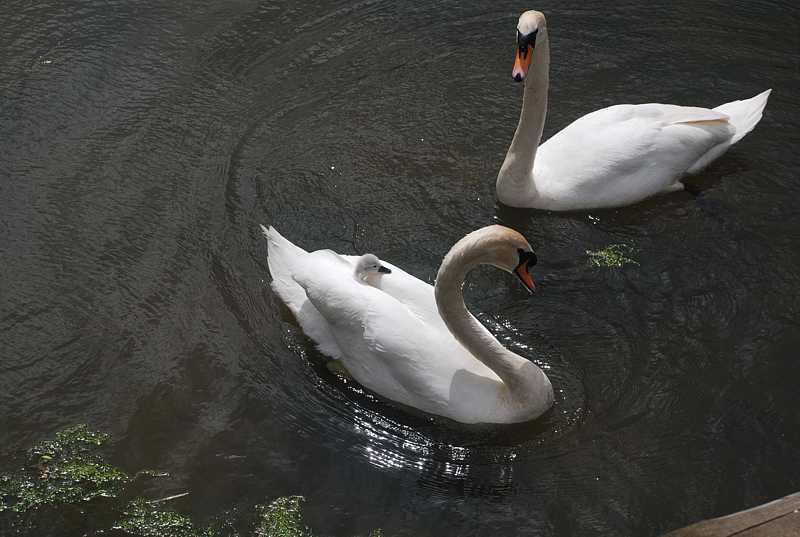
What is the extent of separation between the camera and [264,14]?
9.55 meters

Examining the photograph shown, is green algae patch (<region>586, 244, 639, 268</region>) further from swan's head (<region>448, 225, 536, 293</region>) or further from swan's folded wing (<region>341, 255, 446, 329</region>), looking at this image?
swan's head (<region>448, 225, 536, 293</region>)

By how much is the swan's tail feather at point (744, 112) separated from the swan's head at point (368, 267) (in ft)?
11.3

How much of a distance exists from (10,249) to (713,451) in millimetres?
4785

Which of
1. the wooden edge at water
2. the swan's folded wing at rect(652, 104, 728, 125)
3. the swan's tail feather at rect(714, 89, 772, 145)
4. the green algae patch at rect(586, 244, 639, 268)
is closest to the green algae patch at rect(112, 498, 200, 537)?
the wooden edge at water

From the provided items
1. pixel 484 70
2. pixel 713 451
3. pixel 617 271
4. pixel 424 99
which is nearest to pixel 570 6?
pixel 484 70

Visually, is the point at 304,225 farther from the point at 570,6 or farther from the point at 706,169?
the point at 570,6

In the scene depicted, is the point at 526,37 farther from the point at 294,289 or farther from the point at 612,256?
the point at 294,289

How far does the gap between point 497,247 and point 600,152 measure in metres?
2.28

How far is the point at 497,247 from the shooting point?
17.8 feet

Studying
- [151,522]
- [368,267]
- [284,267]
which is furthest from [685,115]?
[151,522]

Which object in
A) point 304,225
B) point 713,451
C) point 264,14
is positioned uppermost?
point 264,14

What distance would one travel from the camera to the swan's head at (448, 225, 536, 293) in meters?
5.40

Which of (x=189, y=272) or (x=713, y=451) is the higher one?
(x=189, y=272)

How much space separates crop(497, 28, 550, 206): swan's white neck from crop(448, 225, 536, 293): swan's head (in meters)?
1.93
